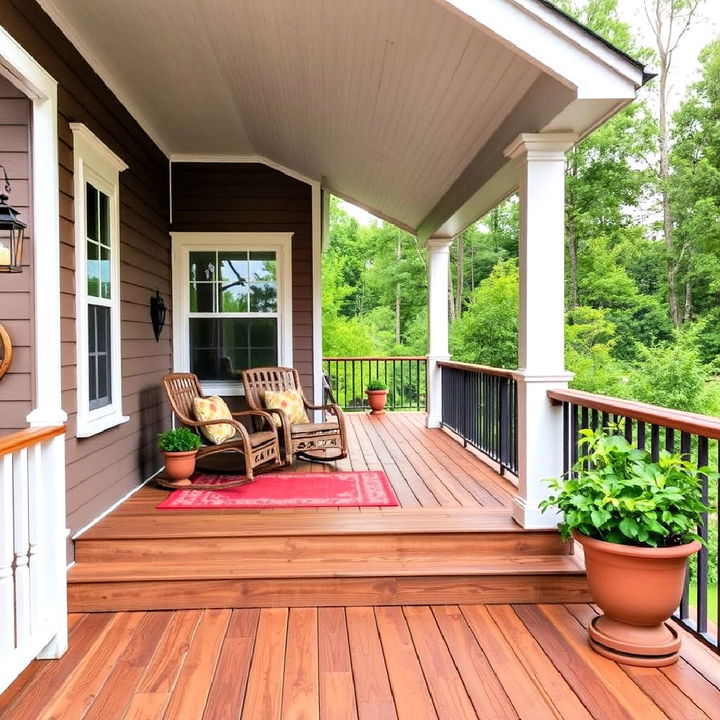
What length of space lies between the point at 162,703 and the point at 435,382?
531cm

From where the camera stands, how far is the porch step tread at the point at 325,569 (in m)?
3.07

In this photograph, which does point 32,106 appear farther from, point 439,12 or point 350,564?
point 350,564

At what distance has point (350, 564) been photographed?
125 inches

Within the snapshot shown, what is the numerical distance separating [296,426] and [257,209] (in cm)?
225

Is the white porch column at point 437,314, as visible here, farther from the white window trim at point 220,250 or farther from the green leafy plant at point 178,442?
the green leafy plant at point 178,442

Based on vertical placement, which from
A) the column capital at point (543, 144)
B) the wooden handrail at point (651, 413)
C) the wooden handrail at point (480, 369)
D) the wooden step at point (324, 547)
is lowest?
the wooden step at point (324, 547)

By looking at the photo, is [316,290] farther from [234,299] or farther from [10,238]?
[10,238]

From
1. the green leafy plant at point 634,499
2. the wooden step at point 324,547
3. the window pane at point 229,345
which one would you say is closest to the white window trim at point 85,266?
the wooden step at point 324,547

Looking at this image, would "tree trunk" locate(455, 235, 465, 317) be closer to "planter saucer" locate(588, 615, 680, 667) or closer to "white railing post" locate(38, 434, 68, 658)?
"planter saucer" locate(588, 615, 680, 667)

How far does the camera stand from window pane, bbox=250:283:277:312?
5.96m

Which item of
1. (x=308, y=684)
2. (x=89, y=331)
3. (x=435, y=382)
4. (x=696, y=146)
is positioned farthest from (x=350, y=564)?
(x=696, y=146)

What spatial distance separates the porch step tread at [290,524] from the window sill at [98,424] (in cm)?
52

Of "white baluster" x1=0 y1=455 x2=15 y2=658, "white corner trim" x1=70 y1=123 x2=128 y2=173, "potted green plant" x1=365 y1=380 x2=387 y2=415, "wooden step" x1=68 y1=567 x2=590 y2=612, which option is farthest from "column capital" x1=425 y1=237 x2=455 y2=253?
"white baluster" x1=0 y1=455 x2=15 y2=658

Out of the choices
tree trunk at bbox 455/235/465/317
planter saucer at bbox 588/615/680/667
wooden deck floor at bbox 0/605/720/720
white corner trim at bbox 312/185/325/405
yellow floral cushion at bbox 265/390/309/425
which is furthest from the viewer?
tree trunk at bbox 455/235/465/317
